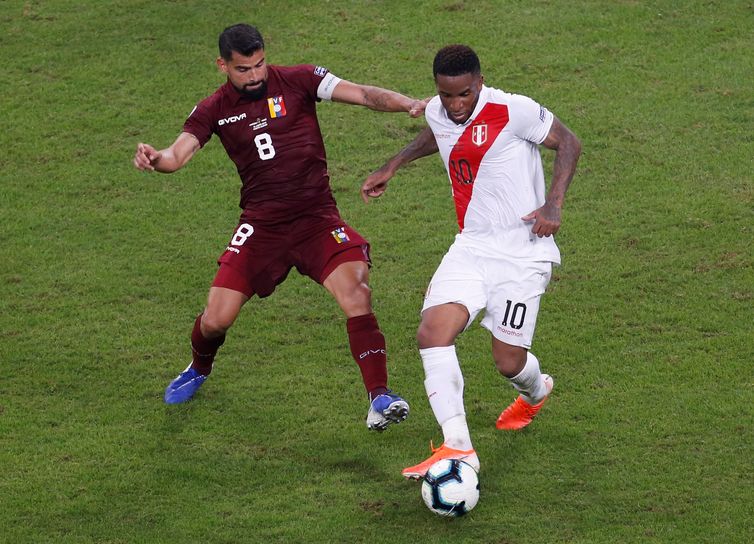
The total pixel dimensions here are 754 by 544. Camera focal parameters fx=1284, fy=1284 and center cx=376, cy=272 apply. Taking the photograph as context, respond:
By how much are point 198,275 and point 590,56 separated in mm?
4794

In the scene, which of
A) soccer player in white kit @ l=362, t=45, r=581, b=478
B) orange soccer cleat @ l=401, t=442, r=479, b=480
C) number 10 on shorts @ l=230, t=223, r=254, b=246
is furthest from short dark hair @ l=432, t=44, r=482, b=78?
orange soccer cleat @ l=401, t=442, r=479, b=480

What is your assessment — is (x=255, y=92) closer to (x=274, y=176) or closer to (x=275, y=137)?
(x=275, y=137)

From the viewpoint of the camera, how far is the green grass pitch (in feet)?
22.2

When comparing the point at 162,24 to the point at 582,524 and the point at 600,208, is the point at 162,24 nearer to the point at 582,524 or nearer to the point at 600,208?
the point at 600,208

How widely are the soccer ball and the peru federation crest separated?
5.62ft

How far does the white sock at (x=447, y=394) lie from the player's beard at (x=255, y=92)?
197 centimetres

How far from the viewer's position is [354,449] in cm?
738

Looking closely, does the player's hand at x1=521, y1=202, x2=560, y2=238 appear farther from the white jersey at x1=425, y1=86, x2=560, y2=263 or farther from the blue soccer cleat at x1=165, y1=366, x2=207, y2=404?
the blue soccer cleat at x1=165, y1=366, x2=207, y2=404

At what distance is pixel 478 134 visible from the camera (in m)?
6.91

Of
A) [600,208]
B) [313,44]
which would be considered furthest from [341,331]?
[313,44]

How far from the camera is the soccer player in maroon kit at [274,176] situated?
761 cm

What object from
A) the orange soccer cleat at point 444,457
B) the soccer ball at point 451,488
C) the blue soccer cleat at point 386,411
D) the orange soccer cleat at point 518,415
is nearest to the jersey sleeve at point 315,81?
the blue soccer cleat at point 386,411

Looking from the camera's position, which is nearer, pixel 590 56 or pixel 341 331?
pixel 341 331

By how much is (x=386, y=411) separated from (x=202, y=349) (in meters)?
1.59
